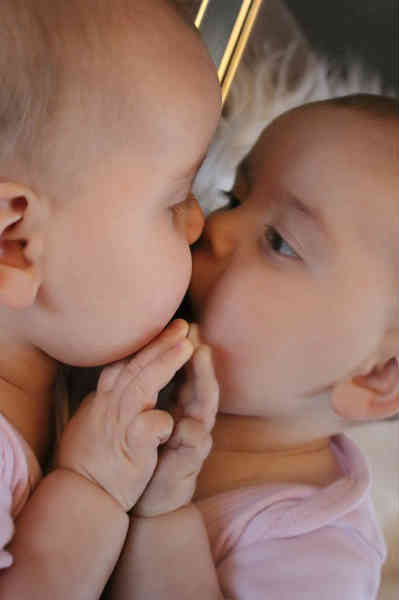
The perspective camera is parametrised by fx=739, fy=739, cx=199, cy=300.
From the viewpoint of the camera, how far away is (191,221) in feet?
2.46

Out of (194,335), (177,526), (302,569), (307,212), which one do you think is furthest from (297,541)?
(307,212)

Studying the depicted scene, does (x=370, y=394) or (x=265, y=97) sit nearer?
(x=370, y=394)

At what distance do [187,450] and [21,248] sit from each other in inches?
10.2

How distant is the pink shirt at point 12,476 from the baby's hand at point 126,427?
35mm

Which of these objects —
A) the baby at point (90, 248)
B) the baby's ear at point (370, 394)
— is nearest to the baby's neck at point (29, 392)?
the baby at point (90, 248)

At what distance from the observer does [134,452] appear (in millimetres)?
691

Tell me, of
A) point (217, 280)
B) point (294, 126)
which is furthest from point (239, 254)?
point (294, 126)

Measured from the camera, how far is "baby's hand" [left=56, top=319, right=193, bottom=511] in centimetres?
69

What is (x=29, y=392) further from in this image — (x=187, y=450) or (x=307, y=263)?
(x=307, y=263)

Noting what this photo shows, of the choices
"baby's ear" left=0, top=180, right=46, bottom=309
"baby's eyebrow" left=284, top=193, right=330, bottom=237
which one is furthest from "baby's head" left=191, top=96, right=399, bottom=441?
"baby's ear" left=0, top=180, right=46, bottom=309

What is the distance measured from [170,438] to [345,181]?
316 mm

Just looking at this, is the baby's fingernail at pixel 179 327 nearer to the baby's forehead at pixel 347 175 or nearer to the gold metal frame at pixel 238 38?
the baby's forehead at pixel 347 175

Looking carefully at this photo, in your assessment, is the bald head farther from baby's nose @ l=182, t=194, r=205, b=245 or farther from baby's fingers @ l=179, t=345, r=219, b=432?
baby's fingers @ l=179, t=345, r=219, b=432

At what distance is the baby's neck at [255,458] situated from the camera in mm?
865
